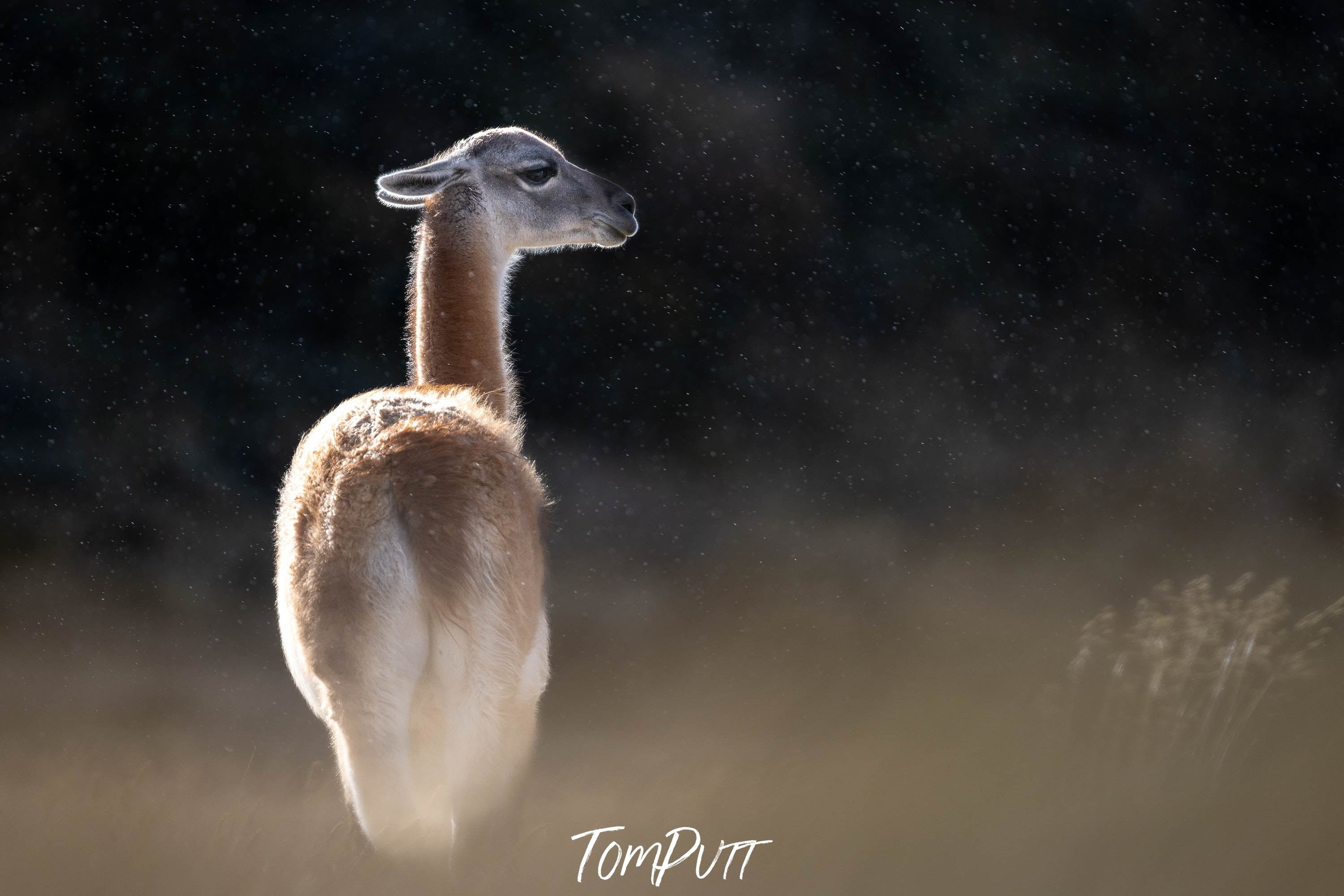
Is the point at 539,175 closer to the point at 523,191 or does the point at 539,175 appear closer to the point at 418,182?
the point at 523,191

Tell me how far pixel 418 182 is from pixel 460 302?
0.41 meters

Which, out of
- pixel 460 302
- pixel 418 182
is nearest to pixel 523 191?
pixel 418 182

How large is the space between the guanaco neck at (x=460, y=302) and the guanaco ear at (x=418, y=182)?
1.9 inches

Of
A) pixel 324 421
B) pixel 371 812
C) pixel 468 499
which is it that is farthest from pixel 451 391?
pixel 371 812

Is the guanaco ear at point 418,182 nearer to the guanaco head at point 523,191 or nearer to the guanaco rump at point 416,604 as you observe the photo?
the guanaco head at point 523,191

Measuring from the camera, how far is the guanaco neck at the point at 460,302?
10.9 ft

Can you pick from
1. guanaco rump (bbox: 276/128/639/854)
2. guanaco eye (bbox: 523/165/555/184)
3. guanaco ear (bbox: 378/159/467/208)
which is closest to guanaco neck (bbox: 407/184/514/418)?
guanaco ear (bbox: 378/159/467/208)


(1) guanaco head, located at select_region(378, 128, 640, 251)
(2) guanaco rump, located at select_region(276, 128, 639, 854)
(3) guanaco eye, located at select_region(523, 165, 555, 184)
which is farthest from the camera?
(3) guanaco eye, located at select_region(523, 165, 555, 184)

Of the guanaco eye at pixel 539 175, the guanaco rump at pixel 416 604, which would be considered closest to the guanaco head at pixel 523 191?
the guanaco eye at pixel 539 175

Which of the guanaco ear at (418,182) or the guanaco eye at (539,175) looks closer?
the guanaco ear at (418,182)

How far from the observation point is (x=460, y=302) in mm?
3412

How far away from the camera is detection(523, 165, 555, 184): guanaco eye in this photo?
3.69 meters

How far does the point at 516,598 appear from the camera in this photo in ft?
8.34

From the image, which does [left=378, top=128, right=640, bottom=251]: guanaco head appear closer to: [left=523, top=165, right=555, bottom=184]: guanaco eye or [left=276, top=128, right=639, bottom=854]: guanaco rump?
[left=523, top=165, right=555, bottom=184]: guanaco eye
